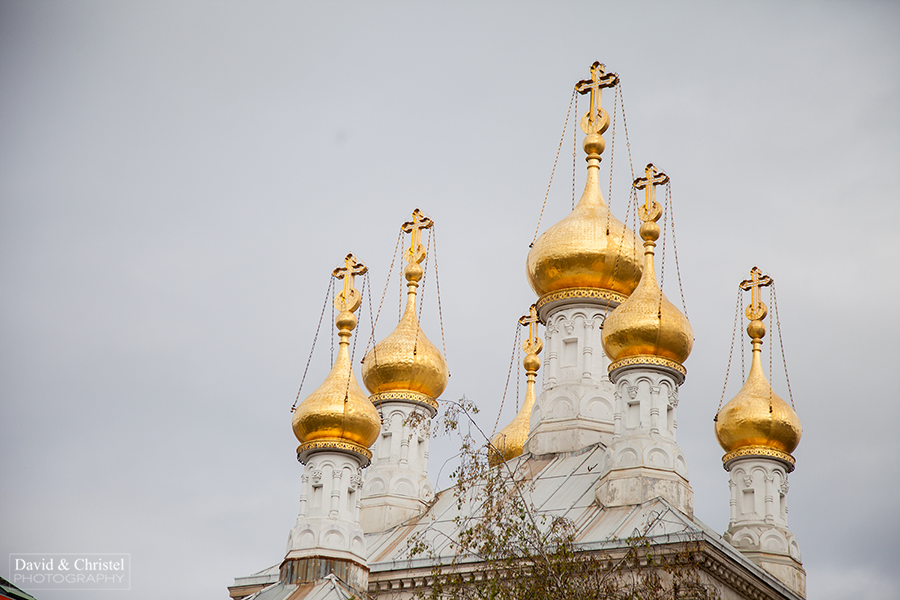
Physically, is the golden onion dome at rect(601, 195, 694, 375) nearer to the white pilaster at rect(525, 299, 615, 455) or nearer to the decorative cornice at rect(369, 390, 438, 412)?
the white pilaster at rect(525, 299, 615, 455)

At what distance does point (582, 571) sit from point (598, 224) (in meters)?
11.4

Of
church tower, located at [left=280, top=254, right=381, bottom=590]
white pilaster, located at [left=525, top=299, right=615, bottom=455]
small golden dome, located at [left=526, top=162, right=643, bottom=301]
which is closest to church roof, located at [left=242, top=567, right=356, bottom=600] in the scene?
church tower, located at [left=280, top=254, right=381, bottom=590]

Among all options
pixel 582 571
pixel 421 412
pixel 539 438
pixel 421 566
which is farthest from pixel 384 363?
pixel 582 571

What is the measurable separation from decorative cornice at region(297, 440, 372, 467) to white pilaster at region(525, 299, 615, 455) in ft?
11.4

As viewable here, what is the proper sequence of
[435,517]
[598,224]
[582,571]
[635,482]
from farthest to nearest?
1. [598,224]
2. [435,517]
3. [635,482]
4. [582,571]

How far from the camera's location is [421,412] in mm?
26656

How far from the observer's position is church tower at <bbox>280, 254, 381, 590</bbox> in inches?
869

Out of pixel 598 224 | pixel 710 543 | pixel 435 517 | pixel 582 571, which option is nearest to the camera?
pixel 582 571

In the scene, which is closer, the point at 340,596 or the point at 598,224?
the point at 340,596

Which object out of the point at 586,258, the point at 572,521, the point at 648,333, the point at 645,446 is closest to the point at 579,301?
the point at 586,258

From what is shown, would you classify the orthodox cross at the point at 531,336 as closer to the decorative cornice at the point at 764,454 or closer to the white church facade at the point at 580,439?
the white church facade at the point at 580,439

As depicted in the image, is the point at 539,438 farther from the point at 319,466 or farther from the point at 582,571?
the point at 582,571

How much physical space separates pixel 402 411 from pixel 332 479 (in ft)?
12.5

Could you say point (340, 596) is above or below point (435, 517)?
below
